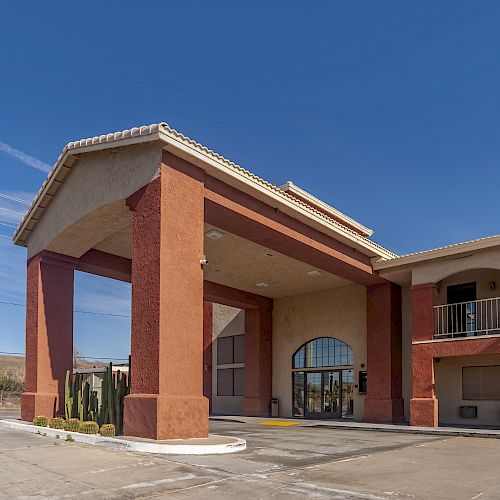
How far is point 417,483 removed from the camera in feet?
31.8

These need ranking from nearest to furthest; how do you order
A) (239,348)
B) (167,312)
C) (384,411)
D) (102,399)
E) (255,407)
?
(167,312) < (102,399) < (384,411) < (255,407) < (239,348)

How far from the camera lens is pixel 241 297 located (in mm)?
30734

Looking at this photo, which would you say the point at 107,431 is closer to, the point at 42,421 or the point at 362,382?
the point at 42,421

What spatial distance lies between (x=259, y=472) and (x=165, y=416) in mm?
4172

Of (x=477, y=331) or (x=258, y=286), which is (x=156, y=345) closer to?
(x=477, y=331)

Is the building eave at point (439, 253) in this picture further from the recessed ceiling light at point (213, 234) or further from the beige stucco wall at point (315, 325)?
the recessed ceiling light at point (213, 234)

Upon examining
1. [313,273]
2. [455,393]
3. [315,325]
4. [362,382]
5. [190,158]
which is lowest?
[455,393]

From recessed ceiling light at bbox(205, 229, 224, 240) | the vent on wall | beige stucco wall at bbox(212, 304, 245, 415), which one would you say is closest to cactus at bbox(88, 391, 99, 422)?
recessed ceiling light at bbox(205, 229, 224, 240)

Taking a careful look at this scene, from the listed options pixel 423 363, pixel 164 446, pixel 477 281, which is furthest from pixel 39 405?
pixel 477 281

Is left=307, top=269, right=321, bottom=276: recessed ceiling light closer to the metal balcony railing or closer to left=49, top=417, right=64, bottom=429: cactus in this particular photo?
the metal balcony railing

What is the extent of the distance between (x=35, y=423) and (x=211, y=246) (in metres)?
8.81

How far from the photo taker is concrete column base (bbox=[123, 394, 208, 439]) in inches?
540

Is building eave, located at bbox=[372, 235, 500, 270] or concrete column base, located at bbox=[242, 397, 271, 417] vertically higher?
building eave, located at bbox=[372, 235, 500, 270]

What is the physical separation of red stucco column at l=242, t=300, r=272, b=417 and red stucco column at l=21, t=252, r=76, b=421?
41.3 feet
